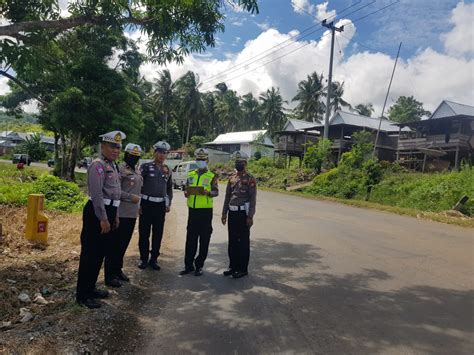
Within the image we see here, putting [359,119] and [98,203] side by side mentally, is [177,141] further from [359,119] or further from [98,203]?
[98,203]

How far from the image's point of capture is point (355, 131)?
3988cm

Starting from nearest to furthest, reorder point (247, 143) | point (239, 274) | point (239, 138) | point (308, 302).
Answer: point (308, 302) < point (239, 274) < point (247, 143) < point (239, 138)

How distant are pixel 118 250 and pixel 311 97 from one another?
55293 mm

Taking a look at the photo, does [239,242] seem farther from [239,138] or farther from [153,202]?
[239,138]

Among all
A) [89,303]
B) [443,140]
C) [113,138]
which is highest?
[443,140]

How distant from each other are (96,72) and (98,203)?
1732cm

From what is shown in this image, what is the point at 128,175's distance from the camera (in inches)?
206

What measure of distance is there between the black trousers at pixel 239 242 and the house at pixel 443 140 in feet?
88.7

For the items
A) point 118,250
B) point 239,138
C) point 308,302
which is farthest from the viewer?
point 239,138

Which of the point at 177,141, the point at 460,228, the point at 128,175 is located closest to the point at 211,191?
the point at 128,175

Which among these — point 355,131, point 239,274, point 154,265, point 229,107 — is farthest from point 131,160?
point 229,107

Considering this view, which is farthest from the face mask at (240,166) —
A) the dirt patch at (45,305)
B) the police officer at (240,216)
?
the dirt patch at (45,305)

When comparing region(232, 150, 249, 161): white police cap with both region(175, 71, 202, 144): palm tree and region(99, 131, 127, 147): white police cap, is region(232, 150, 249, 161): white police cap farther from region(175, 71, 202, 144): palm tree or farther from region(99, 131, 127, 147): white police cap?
region(175, 71, 202, 144): palm tree

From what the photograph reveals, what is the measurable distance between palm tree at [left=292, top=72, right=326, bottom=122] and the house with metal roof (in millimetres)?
6942
